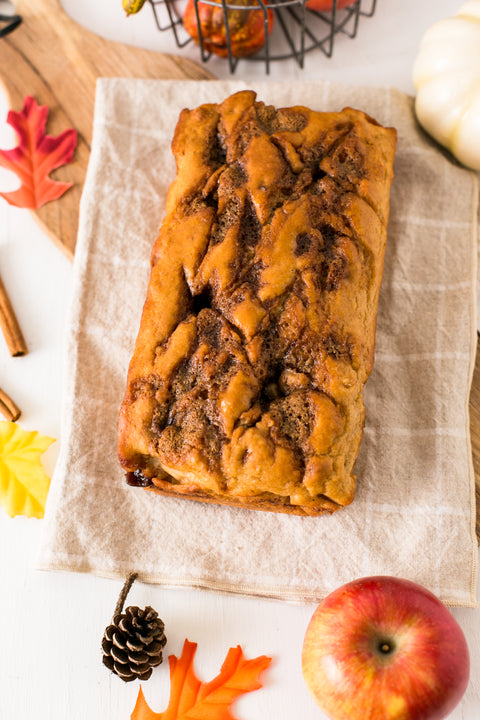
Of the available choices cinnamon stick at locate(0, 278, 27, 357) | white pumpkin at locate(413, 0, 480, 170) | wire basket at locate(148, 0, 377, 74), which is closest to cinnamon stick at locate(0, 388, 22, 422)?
cinnamon stick at locate(0, 278, 27, 357)

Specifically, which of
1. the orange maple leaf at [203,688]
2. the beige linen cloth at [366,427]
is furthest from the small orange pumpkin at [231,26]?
the orange maple leaf at [203,688]

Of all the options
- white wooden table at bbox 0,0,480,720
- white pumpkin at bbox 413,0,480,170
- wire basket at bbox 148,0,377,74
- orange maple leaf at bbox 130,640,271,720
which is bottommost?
orange maple leaf at bbox 130,640,271,720

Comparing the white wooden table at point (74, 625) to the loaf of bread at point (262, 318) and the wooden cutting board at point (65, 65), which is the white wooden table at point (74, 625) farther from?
the wooden cutting board at point (65, 65)

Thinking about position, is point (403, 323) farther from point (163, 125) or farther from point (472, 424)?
point (163, 125)

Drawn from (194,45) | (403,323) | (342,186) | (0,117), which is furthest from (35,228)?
(403,323)

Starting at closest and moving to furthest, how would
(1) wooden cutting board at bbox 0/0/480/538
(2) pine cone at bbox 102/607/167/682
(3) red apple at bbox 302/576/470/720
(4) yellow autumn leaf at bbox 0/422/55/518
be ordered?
1. (3) red apple at bbox 302/576/470/720
2. (2) pine cone at bbox 102/607/167/682
3. (4) yellow autumn leaf at bbox 0/422/55/518
4. (1) wooden cutting board at bbox 0/0/480/538

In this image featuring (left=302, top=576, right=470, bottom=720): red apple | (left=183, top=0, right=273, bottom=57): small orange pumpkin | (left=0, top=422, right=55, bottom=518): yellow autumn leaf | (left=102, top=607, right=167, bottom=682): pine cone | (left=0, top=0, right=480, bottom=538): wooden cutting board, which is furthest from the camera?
(left=0, top=0, right=480, bottom=538): wooden cutting board

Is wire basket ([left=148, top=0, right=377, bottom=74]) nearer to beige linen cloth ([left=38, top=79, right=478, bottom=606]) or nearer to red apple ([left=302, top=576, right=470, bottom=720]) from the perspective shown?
beige linen cloth ([left=38, top=79, right=478, bottom=606])
